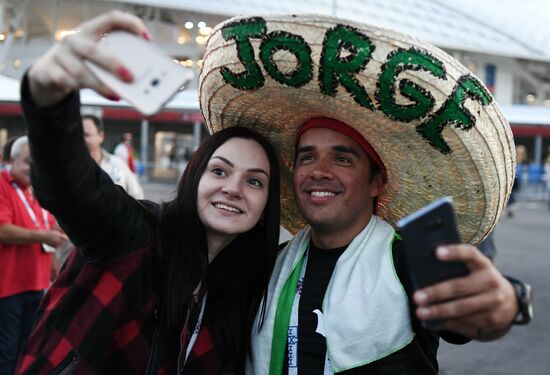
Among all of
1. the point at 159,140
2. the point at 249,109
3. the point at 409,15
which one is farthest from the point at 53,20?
the point at 249,109

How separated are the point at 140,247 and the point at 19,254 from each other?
2452 mm

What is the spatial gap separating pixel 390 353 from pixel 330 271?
1.23 feet

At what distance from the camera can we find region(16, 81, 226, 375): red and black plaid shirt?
145cm

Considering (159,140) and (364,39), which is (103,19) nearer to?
(364,39)

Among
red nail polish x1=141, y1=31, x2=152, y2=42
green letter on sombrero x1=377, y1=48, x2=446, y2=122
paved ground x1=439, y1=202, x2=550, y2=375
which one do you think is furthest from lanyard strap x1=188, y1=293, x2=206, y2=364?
paved ground x1=439, y1=202, x2=550, y2=375

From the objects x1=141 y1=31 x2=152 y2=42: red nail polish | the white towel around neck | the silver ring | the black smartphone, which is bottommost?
the white towel around neck

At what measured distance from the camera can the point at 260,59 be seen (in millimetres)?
1866

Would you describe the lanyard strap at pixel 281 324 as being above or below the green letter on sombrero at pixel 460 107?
below

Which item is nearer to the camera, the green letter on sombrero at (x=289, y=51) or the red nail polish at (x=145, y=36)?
the red nail polish at (x=145, y=36)

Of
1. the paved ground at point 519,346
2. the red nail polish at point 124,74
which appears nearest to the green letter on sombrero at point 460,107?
the red nail polish at point 124,74

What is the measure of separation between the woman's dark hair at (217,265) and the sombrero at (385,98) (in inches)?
8.2

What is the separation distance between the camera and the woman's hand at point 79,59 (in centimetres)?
120

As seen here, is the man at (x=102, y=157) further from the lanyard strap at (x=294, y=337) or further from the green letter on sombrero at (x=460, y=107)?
the green letter on sombrero at (x=460, y=107)

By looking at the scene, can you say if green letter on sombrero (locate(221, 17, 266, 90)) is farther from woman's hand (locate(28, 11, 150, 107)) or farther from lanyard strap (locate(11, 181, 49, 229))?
lanyard strap (locate(11, 181, 49, 229))
